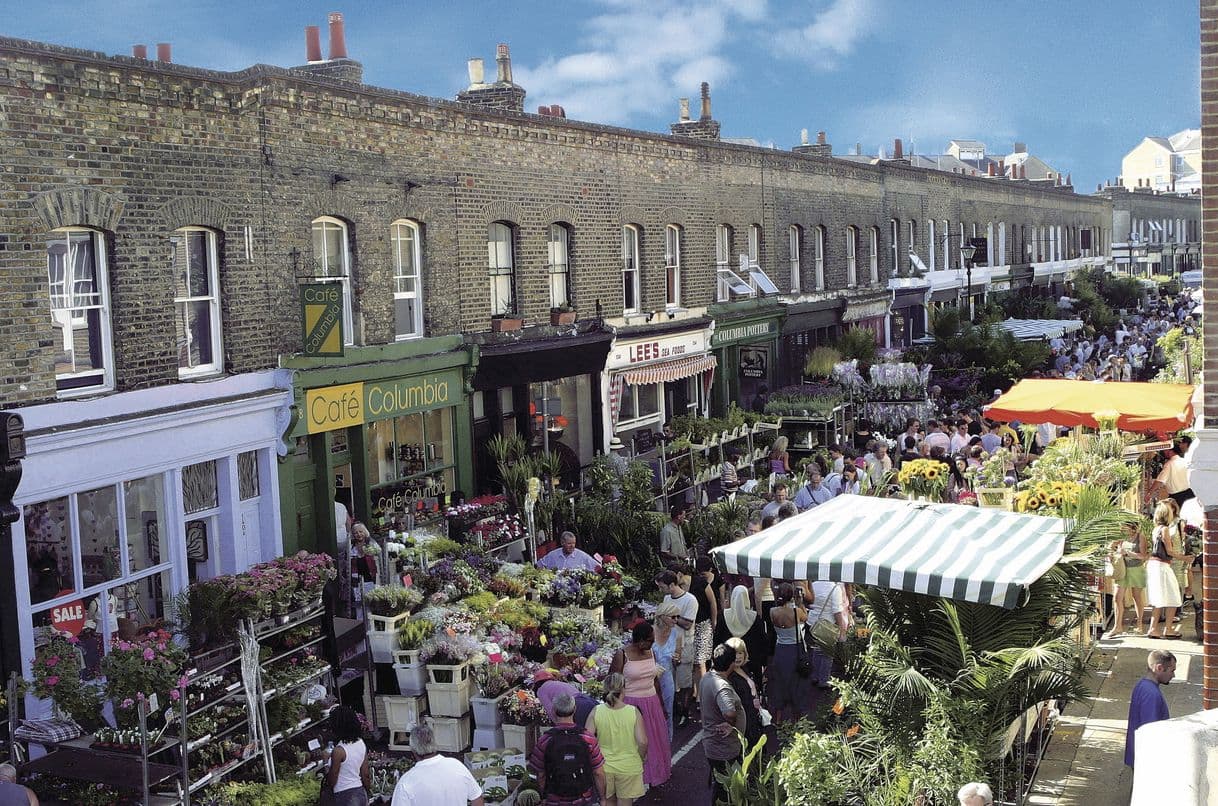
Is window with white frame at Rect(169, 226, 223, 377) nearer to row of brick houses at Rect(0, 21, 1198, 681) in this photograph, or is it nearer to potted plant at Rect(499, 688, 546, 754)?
row of brick houses at Rect(0, 21, 1198, 681)

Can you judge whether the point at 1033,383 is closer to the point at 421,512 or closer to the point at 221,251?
the point at 421,512

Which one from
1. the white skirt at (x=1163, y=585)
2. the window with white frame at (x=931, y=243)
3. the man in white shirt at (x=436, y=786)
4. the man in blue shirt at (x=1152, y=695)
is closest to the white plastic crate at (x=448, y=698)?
the man in white shirt at (x=436, y=786)

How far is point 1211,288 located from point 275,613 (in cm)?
823

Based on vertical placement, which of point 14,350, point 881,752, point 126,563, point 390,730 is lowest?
point 390,730

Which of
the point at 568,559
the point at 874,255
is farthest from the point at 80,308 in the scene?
the point at 874,255

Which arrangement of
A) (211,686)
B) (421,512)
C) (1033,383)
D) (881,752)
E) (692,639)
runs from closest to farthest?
(881,752), (211,686), (692,639), (421,512), (1033,383)

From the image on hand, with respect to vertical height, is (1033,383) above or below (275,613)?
above

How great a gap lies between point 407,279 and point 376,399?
2004 mm

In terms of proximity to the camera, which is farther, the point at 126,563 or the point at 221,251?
the point at 221,251

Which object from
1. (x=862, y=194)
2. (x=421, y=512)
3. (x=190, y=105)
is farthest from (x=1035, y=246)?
(x=190, y=105)

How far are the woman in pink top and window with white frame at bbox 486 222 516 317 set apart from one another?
9418mm

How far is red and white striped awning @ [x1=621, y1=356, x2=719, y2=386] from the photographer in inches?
922

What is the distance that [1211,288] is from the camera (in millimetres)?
9055

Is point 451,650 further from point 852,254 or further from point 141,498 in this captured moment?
point 852,254
